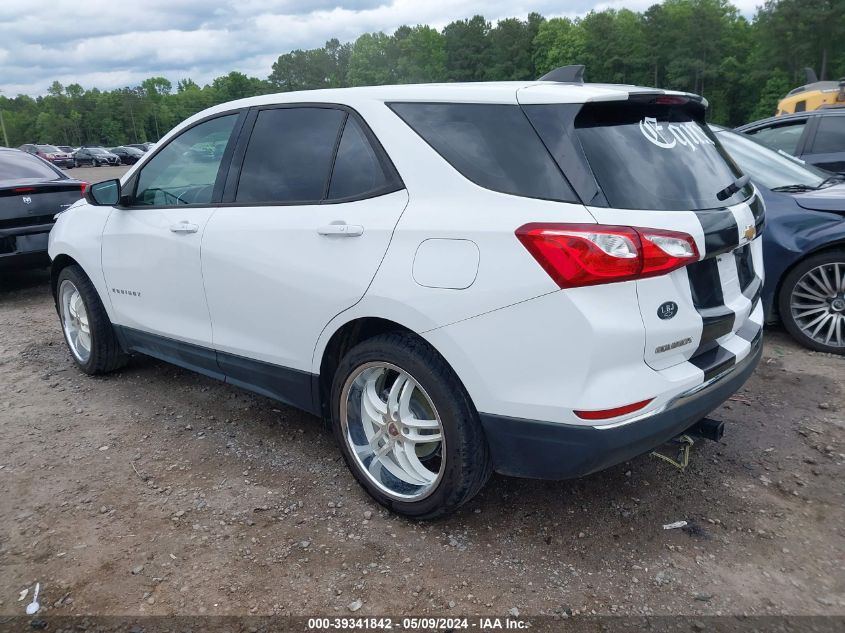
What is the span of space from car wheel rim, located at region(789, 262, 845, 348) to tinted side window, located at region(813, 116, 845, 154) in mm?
3290

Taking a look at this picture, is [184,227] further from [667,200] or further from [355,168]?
[667,200]

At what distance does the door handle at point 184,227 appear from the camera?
3.53 metres

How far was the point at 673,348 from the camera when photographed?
2379mm

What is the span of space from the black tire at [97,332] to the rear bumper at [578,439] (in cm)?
317

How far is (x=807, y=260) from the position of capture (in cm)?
467

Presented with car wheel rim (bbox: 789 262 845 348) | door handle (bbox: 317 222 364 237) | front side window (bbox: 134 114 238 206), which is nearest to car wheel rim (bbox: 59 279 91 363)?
front side window (bbox: 134 114 238 206)

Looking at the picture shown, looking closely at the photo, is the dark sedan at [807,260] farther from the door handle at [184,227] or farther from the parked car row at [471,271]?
the door handle at [184,227]

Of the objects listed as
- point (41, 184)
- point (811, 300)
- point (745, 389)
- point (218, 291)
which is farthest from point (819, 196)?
point (41, 184)

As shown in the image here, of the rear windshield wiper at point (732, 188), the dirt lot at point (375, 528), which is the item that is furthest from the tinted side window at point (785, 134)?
the rear windshield wiper at point (732, 188)

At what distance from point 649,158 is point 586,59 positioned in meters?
79.7

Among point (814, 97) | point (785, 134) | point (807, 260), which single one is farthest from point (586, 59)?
point (807, 260)

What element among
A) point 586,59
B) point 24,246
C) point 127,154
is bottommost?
point 24,246

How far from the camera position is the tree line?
57166 mm

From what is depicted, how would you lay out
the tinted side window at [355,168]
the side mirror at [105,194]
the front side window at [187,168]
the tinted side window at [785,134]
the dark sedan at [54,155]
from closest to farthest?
the tinted side window at [355,168] → the front side window at [187,168] → the side mirror at [105,194] → the tinted side window at [785,134] → the dark sedan at [54,155]
